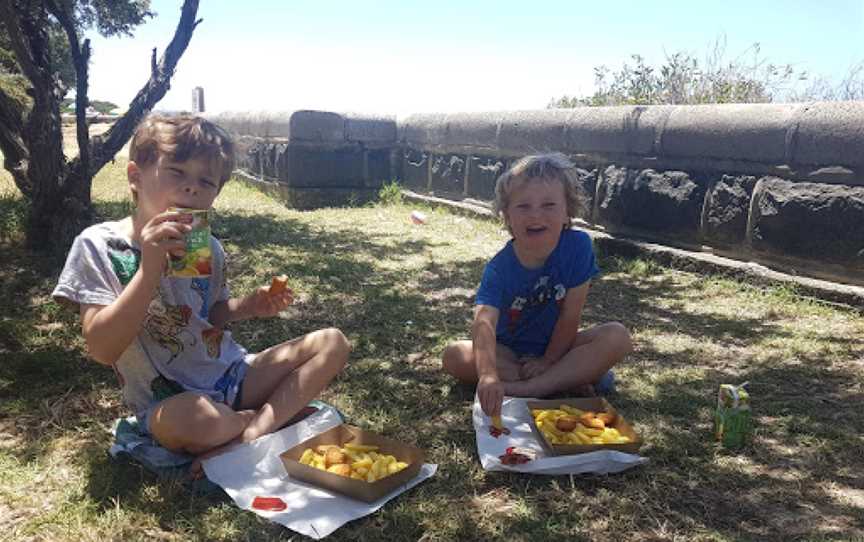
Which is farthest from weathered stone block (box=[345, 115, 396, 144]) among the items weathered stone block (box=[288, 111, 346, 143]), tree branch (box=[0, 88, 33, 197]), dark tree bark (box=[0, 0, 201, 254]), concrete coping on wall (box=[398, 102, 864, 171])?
tree branch (box=[0, 88, 33, 197])

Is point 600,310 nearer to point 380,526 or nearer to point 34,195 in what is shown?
point 380,526

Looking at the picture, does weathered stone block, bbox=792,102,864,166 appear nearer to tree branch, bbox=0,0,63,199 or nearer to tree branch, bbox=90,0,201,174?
tree branch, bbox=90,0,201,174

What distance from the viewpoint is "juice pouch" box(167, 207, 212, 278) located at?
2.04 metres

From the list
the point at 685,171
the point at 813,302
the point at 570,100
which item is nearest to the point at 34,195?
the point at 685,171

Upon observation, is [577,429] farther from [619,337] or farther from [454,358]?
[454,358]

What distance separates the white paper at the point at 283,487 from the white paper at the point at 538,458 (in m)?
0.23

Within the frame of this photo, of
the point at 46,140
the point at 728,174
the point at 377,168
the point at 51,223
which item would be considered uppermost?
the point at 46,140

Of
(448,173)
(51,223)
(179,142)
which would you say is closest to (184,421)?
(179,142)

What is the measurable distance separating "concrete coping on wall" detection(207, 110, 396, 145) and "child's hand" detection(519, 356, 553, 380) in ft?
21.5

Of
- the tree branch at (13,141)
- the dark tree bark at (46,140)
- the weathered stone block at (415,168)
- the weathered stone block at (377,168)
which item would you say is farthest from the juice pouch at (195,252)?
the weathered stone block at (377,168)

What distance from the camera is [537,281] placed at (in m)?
3.09

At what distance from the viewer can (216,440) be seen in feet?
7.59

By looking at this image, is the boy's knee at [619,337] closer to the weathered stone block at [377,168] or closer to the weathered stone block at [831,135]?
the weathered stone block at [831,135]

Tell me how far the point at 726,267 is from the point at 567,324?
2.64m
